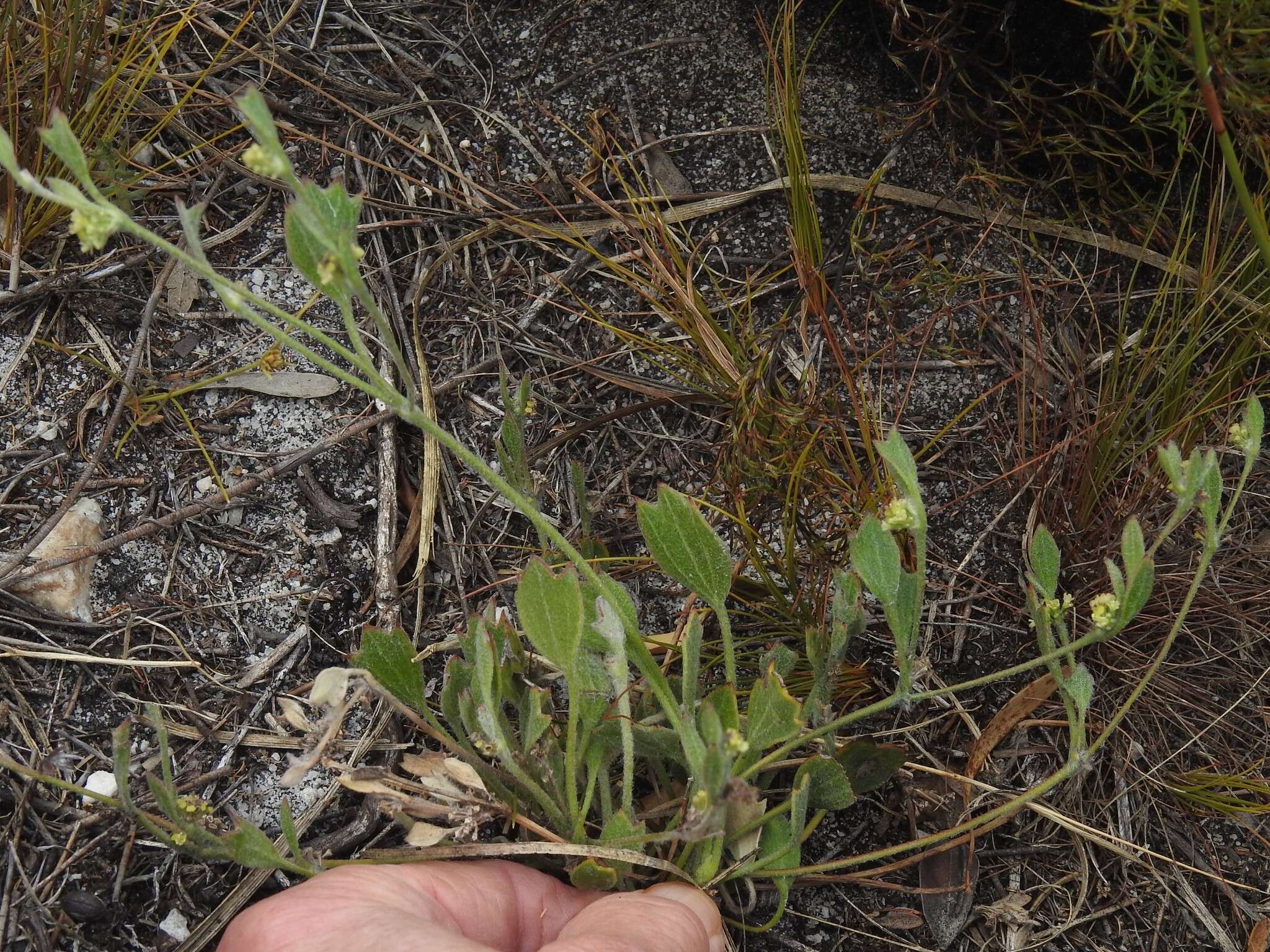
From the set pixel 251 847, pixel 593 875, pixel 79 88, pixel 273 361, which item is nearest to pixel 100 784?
pixel 251 847

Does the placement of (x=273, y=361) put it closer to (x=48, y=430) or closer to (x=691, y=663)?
(x=48, y=430)

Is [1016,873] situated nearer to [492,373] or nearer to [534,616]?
[534,616]

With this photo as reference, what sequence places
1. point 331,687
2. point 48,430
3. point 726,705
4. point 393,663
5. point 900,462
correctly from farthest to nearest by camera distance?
point 48,430
point 393,663
point 726,705
point 900,462
point 331,687

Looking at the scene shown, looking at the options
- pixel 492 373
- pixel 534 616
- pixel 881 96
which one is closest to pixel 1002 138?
pixel 881 96

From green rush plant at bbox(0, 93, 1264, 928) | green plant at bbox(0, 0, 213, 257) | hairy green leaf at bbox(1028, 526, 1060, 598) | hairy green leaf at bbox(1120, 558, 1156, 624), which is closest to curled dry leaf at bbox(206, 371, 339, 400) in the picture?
green plant at bbox(0, 0, 213, 257)

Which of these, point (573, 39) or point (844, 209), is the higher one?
point (573, 39)

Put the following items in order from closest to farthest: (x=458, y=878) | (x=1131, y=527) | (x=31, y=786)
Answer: (x=1131, y=527) → (x=458, y=878) → (x=31, y=786)

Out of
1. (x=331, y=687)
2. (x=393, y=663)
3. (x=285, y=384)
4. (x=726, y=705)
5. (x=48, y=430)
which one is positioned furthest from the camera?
(x=285, y=384)
